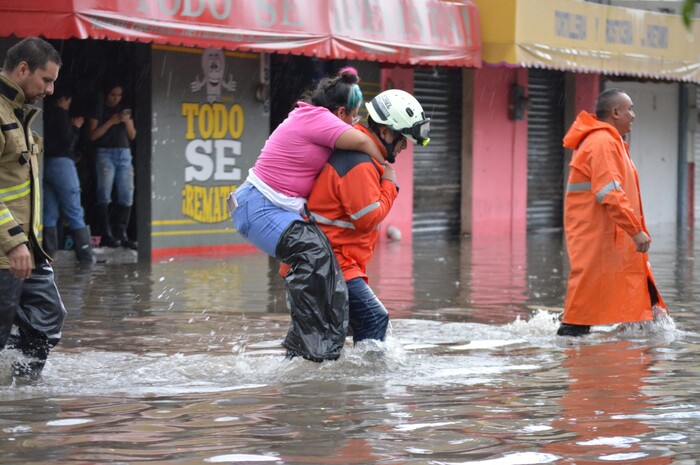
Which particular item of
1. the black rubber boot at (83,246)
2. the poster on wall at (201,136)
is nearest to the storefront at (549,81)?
the poster on wall at (201,136)

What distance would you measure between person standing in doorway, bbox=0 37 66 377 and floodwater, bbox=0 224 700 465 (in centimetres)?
32

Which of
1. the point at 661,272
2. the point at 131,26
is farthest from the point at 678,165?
the point at 131,26

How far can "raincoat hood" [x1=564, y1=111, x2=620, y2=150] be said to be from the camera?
28.6 feet

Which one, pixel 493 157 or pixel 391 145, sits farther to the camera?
pixel 493 157

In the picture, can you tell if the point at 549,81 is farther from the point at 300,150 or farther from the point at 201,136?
the point at 300,150

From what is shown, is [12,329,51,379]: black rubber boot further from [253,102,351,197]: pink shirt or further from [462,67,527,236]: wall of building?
[462,67,527,236]: wall of building

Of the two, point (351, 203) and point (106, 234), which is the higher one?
point (351, 203)

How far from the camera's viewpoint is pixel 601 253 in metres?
8.70

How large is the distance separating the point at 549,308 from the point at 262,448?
5.81m

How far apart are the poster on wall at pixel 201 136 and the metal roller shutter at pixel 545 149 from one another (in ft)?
22.0

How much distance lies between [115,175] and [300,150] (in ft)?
27.0

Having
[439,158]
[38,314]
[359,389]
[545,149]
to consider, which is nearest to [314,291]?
[359,389]

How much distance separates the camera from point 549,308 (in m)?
10.8

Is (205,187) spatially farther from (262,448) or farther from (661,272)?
(262,448)
